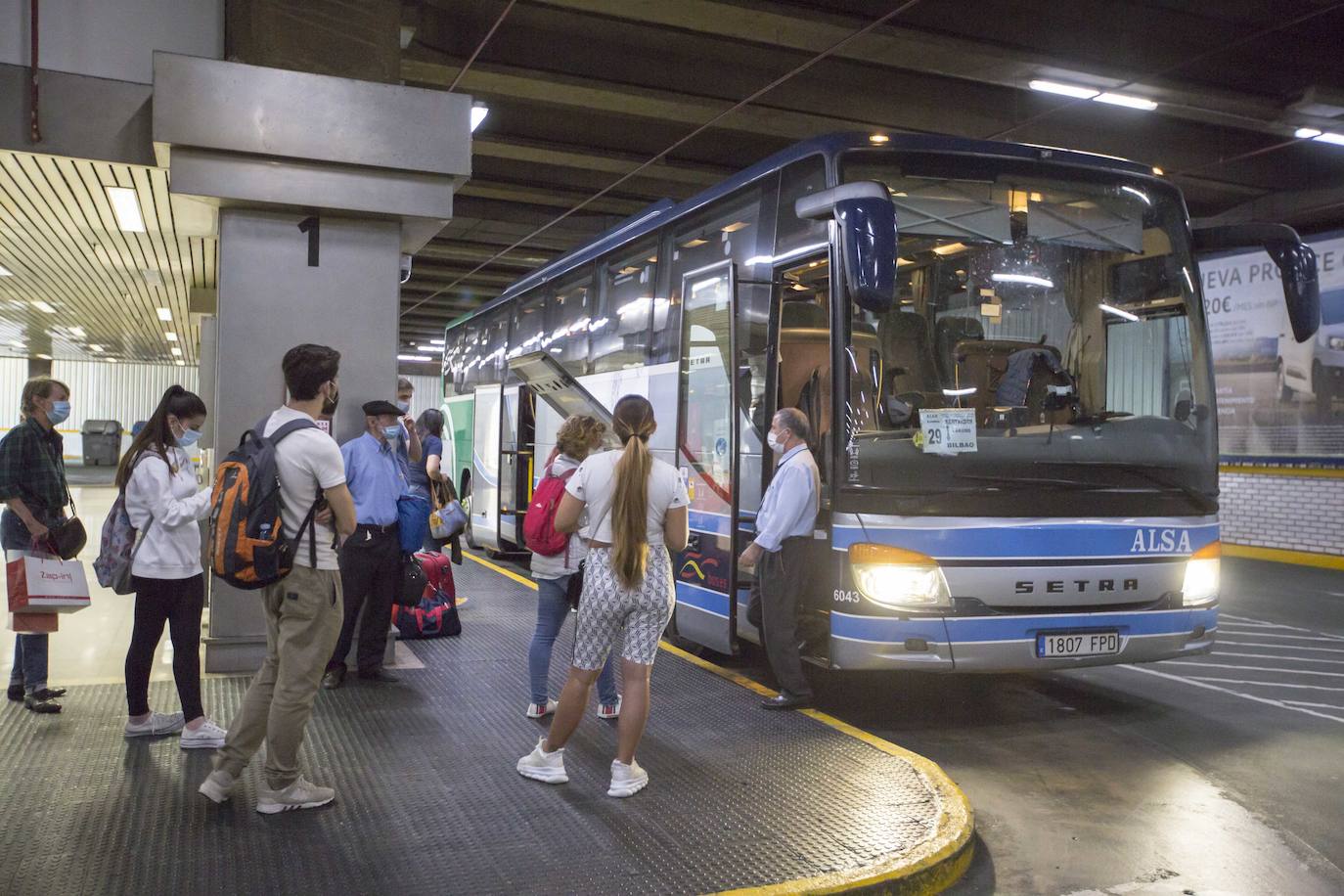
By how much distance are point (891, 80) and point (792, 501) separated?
8.81m

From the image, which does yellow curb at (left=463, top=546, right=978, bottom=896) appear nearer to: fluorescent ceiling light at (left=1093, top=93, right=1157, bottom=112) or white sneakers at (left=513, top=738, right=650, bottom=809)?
white sneakers at (left=513, top=738, right=650, bottom=809)

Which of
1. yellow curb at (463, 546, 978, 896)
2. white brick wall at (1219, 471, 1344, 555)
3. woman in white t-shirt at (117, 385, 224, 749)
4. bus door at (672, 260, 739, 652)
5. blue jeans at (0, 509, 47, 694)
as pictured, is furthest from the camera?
white brick wall at (1219, 471, 1344, 555)

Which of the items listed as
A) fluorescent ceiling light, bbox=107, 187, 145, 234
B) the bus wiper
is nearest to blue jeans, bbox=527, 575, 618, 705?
the bus wiper

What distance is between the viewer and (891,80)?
12891 mm

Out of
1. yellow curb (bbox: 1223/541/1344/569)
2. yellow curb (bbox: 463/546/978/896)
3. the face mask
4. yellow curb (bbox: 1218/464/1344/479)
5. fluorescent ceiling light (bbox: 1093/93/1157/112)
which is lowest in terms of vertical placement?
yellow curb (bbox: 1223/541/1344/569)

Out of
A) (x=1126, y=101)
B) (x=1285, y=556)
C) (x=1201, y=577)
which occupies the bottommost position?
(x=1285, y=556)

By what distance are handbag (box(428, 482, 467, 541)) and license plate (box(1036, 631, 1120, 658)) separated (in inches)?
174

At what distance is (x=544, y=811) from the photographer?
425 centimetres

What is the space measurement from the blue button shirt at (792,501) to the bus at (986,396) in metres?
0.10

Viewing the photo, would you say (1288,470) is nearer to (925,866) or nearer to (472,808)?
(925,866)

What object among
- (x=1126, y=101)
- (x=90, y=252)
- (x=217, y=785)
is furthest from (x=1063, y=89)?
(x=217, y=785)

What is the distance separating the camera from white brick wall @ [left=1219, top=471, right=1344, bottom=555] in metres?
15.4

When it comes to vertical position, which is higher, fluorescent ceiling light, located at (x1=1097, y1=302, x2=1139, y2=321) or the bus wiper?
fluorescent ceiling light, located at (x1=1097, y1=302, x2=1139, y2=321)

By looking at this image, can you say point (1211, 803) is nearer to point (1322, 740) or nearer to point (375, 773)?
point (1322, 740)
